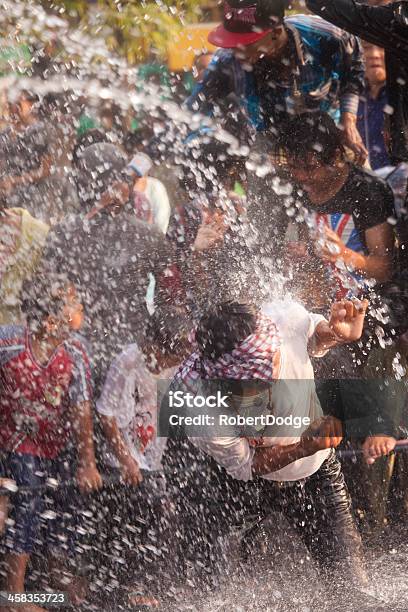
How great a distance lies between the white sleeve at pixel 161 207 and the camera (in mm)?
2365

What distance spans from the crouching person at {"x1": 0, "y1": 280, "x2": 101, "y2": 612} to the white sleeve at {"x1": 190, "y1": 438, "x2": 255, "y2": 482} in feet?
1.00

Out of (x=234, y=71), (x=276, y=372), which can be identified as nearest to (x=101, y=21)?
(x=234, y=71)

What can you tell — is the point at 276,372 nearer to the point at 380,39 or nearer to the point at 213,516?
the point at 213,516

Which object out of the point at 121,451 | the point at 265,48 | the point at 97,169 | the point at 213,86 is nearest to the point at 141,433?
the point at 121,451

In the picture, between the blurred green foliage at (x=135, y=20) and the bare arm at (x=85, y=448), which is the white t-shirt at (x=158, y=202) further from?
the bare arm at (x=85, y=448)

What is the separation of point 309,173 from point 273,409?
2.00 feet

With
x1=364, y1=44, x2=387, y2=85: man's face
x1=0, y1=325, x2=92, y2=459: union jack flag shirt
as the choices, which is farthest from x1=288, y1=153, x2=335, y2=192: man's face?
x1=0, y1=325, x2=92, y2=459: union jack flag shirt

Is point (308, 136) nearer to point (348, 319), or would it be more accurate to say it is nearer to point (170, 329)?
point (348, 319)

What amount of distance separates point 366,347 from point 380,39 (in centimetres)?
78

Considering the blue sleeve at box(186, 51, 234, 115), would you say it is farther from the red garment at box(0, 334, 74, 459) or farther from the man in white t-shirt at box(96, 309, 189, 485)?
the red garment at box(0, 334, 74, 459)

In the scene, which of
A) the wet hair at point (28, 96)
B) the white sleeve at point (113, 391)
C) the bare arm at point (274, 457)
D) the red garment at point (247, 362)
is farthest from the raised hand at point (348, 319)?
the wet hair at point (28, 96)

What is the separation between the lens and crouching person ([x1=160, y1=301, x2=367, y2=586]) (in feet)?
7.86

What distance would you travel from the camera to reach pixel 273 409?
2.41m

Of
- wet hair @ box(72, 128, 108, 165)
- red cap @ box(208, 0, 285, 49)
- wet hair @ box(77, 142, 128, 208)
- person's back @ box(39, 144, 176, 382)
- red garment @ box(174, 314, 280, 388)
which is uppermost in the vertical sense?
red cap @ box(208, 0, 285, 49)
